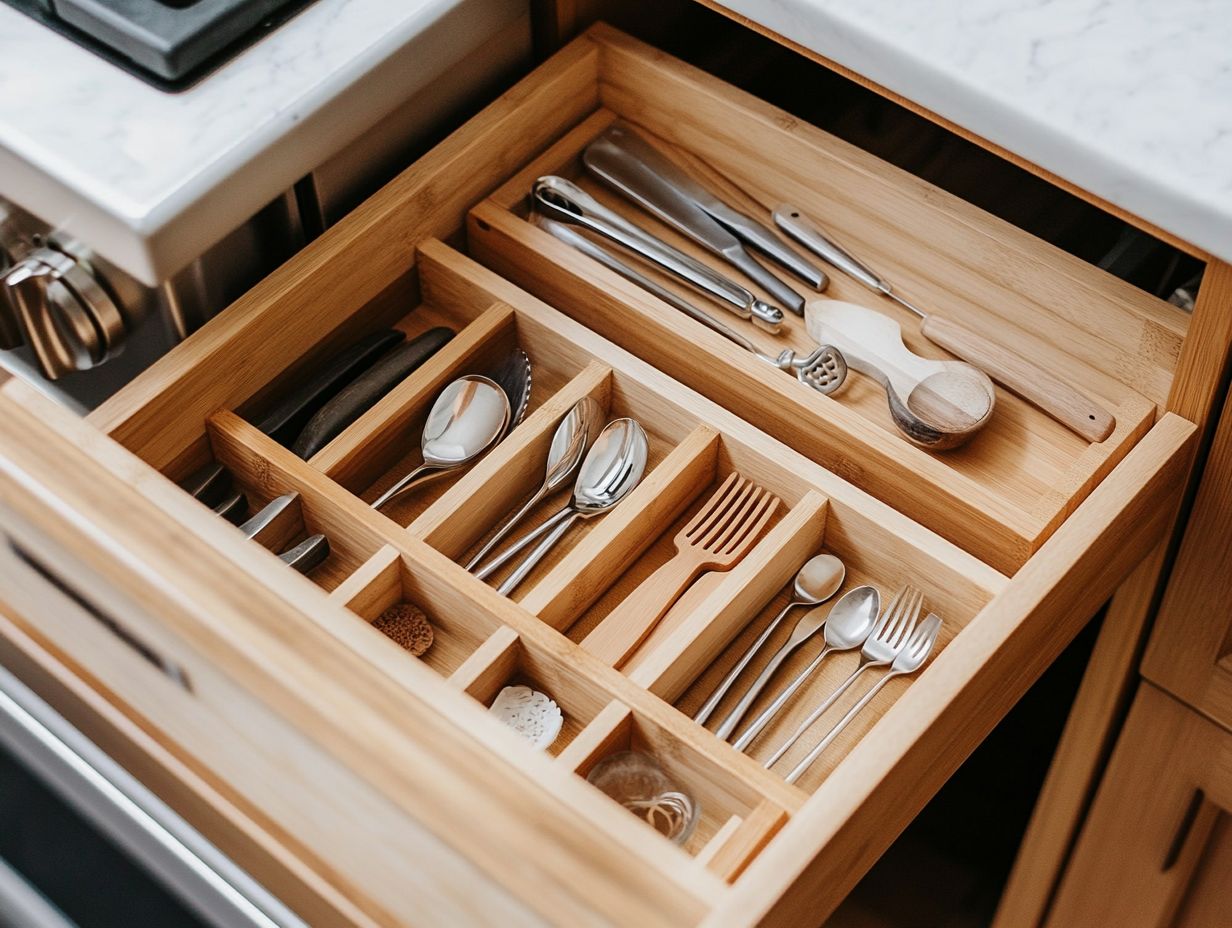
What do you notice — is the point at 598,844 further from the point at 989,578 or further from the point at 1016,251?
the point at 1016,251

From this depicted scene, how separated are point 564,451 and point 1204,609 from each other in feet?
1.40

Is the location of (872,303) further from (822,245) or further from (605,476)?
(605,476)

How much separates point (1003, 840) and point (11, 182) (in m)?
1.13

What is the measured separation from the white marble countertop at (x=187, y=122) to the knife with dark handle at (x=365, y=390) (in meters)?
0.13

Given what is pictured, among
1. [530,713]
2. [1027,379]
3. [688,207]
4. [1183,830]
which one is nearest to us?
[530,713]

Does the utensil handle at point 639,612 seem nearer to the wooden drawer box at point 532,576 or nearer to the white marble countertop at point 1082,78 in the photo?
the wooden drawer box at point 532,576

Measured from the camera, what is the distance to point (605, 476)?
Answer: 0.83m

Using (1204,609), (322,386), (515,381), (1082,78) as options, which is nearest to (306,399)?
(322,386)

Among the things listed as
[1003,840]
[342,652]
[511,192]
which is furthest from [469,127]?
[1003,840]

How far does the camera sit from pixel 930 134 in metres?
1.07

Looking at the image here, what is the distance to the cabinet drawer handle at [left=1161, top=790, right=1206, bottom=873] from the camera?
1.02m

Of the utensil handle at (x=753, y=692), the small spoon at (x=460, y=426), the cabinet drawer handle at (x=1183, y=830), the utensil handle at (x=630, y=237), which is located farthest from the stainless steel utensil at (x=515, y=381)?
the cabinet drawer handle at (x=1183, y=830)

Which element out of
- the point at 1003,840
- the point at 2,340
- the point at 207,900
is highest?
the point at 1003,840

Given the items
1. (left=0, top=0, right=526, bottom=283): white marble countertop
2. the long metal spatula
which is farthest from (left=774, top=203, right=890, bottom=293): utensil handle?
(left=0, top=0, right=526, bottom=283): white marble countertop
